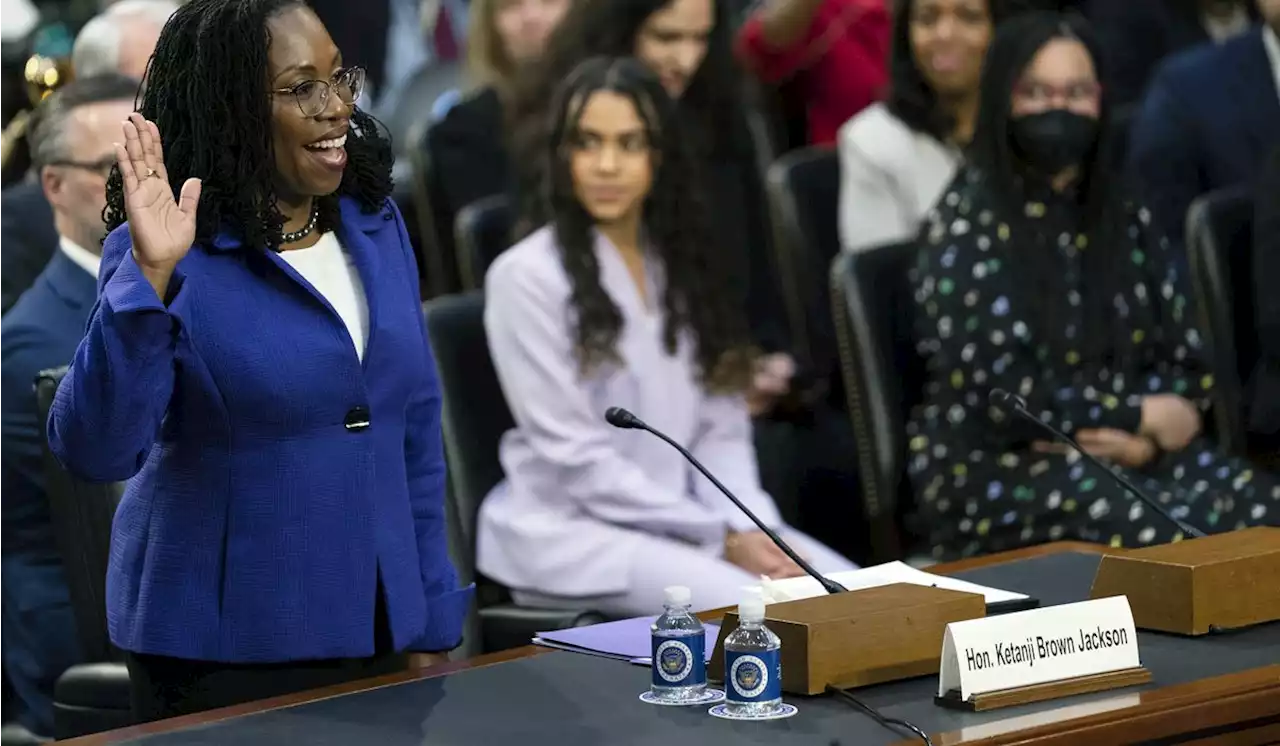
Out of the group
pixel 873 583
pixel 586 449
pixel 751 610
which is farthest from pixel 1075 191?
pixel 751 610

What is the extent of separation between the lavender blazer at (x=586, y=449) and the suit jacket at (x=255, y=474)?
968 mm

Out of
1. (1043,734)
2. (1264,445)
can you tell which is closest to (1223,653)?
(1043,734)

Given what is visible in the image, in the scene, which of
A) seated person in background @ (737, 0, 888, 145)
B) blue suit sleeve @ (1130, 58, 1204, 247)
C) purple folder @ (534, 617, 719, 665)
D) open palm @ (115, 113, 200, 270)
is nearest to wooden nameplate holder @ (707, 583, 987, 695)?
purple folder @ (534, 617, 719, 665)

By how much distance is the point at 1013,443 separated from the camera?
333cm

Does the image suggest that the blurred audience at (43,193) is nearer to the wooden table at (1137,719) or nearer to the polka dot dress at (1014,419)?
the polka dot dress at (1014,419)

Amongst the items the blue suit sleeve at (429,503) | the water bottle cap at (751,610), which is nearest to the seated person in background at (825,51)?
the blue suit sleeve at (429,503)

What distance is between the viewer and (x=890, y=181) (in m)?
3.99

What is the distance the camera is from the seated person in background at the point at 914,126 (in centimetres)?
398

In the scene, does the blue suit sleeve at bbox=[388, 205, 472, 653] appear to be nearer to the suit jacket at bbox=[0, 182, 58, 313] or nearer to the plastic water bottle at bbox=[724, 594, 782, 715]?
the plastic water bottle at bbox=[724, 594, 782, 715]

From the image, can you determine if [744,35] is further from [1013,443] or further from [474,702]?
[474,702]

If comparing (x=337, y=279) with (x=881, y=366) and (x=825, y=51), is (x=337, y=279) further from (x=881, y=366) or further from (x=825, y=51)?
(x=825, y=51)

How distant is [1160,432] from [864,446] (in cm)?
50

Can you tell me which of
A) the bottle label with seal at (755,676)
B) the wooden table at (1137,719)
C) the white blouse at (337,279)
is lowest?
the wooden table at (1137,719)

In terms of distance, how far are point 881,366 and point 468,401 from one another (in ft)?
2.38
